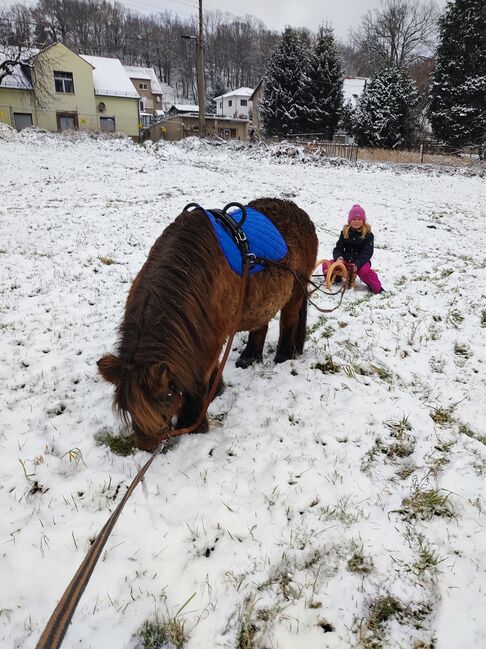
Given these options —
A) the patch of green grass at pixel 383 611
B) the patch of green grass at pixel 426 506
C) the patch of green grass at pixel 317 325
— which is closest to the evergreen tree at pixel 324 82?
the patch of green grass at pixel 317 325

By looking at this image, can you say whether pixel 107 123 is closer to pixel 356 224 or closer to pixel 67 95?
pixel 67 95

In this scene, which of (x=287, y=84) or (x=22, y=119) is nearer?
(x=287, y=84)

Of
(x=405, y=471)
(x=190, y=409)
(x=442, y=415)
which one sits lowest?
(x=405, y=471)

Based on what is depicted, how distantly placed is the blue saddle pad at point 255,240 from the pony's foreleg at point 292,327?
66cm

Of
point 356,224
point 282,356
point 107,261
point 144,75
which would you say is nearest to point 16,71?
point 144,75

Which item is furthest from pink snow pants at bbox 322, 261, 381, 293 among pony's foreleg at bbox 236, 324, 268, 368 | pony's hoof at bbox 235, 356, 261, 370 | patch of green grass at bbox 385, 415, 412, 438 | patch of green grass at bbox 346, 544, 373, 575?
patch of green grass at bbox 346, 544, 373, 575

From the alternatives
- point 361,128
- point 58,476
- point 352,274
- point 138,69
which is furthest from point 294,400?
point 138,69

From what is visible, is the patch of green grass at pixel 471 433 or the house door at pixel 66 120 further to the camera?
the house door at pixel 66 120

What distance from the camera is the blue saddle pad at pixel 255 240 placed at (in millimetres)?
2730

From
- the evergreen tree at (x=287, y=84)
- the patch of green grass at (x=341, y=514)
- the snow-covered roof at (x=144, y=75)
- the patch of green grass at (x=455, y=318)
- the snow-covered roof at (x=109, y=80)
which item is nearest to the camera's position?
the patch of green grass at (x=341, y=514)

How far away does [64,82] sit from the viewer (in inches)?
1481

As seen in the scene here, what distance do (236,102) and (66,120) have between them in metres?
33.0

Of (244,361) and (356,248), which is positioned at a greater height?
(356,248)

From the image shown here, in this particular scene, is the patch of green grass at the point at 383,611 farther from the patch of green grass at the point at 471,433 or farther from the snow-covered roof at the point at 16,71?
the snow-covered roof at the point at 16,71
